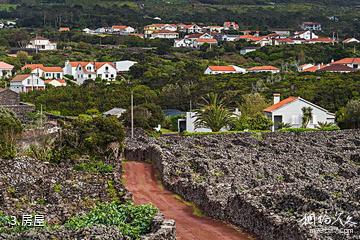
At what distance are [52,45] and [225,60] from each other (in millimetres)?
31929

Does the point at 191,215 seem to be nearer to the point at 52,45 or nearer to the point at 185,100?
the point at 185,100

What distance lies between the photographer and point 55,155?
36562 mm

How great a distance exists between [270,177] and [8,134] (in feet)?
46.7

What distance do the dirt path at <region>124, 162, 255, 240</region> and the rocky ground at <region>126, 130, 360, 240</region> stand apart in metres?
0.43

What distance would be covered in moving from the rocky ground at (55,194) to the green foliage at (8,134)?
8.03 feet

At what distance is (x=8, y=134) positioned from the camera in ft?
132

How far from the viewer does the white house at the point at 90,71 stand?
112 meters

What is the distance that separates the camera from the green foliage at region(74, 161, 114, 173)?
111 ft

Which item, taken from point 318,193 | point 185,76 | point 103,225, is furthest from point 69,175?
point 185,76

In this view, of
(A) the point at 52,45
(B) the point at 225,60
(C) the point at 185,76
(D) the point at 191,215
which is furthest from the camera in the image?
(A) the point at 52,45

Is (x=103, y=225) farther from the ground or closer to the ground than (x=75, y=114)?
farther from the ground

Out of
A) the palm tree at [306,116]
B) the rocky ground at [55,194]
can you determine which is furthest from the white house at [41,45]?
the rocky ground at [55,194]

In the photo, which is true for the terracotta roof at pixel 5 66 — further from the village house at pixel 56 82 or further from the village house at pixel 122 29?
the village house at pixel 122 29

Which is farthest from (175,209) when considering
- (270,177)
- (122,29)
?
(122,29)
